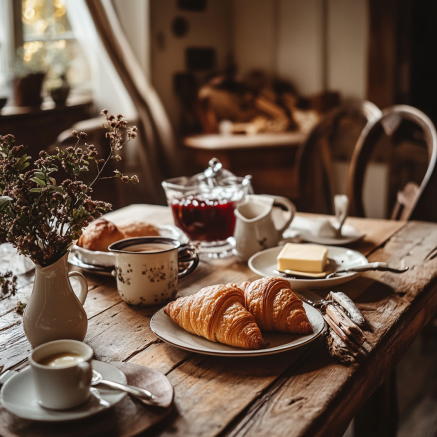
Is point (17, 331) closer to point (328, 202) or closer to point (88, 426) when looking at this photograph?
point (88, 426)

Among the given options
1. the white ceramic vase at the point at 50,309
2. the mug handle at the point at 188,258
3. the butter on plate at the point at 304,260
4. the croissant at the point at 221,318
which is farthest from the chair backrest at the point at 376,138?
the white ceramic vase at the point at 50,309

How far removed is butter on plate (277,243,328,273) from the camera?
3.69 ft

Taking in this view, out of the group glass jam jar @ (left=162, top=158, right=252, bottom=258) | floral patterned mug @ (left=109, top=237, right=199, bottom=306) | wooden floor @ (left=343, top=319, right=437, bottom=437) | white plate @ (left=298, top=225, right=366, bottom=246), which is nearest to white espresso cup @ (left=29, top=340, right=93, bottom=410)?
floral patterned mug @ (left=109, top=237, right=199, bottom=306)

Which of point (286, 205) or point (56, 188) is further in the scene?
point (286, 205)

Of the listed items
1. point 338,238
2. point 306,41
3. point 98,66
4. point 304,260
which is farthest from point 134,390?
point 306,41

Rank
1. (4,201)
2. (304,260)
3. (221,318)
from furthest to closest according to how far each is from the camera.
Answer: (304,260)
(221,318)
(4,201)

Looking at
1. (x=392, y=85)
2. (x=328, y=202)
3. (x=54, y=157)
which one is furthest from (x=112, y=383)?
(x=392, y=85)

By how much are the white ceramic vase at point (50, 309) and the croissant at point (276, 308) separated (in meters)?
0.29

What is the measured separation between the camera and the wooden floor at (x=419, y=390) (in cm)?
201

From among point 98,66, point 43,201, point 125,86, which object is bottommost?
point 43,201

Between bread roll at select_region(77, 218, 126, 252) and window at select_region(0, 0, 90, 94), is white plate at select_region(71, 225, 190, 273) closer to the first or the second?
bread roll at select_region(77, 218, 126, 252)

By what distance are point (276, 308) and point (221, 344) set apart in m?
0.10

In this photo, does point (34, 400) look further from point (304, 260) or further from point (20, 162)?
point (304, 260)

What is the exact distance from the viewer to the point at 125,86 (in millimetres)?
3205
